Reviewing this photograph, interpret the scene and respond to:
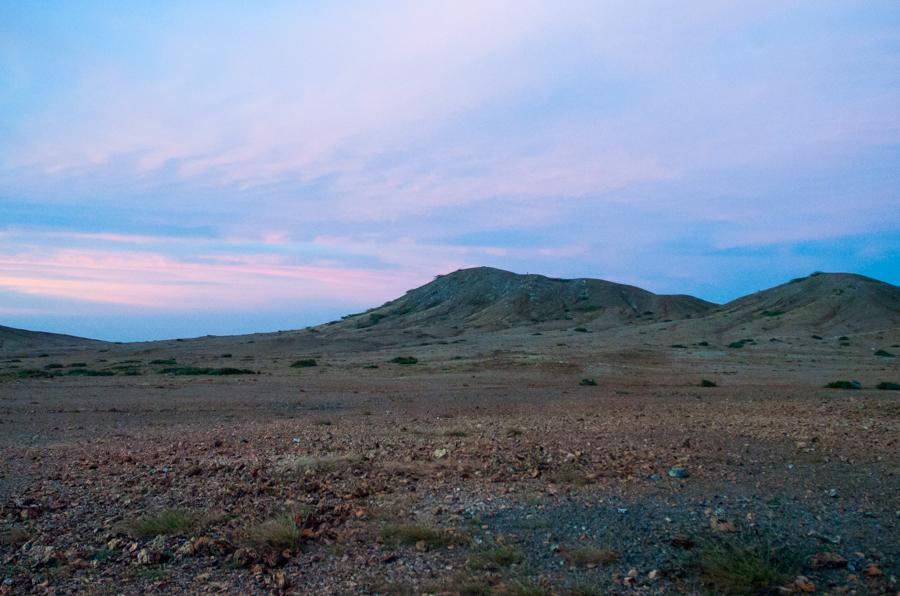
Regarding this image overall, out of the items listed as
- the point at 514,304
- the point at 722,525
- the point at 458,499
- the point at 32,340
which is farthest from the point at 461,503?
the point at 32,340

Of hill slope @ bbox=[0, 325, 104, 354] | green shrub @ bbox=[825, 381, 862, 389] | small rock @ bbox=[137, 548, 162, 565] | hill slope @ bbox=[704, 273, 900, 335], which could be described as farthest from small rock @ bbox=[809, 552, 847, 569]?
hill slope @ bbox=[0, 325, 104, 354]

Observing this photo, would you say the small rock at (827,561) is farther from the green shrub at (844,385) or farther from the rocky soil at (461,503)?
the green shrub at (844,385)

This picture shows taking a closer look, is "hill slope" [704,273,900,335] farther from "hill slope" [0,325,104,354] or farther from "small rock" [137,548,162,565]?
"hill slope" [0,325,104,354]

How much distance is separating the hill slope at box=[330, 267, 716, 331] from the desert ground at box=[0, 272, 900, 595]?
63.6 meters

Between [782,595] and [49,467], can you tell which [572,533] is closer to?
[782,595]

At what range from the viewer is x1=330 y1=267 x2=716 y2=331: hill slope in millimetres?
87000

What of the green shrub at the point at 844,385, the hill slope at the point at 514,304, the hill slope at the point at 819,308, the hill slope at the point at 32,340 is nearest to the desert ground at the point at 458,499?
the green shrub at the point at 844,385

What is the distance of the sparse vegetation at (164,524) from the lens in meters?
7.69

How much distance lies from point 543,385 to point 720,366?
40.0 ft

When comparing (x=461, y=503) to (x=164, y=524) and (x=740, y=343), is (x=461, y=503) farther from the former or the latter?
(x=740, y=343)

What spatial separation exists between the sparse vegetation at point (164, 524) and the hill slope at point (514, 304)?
70.5 meters

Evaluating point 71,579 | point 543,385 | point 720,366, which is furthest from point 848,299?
point 71,579

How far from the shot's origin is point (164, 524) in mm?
7766

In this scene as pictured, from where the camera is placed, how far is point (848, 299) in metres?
65.1
